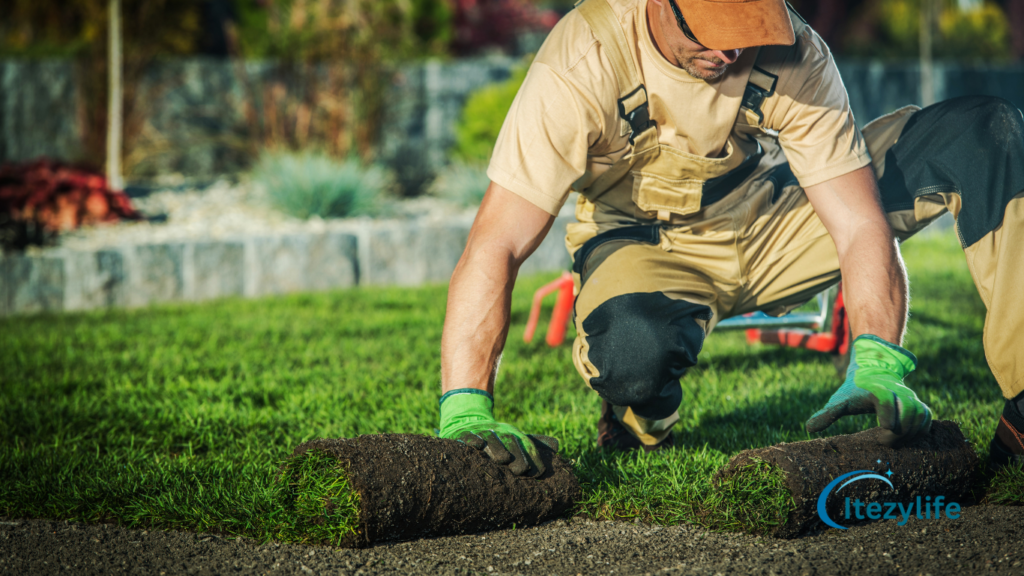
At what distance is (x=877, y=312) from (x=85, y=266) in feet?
16.1

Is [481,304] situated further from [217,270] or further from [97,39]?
[97,39]

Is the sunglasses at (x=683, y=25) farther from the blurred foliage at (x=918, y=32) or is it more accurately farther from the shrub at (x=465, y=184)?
the blurred foliage at (x=918, y=32)

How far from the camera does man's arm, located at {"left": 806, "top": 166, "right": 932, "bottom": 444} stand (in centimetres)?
226

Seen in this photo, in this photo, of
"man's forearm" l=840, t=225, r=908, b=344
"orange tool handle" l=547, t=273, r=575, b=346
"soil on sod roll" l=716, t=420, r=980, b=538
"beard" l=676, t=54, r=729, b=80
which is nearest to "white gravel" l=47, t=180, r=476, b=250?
"orange tool handle" l=547, t=273, r=575, b=346

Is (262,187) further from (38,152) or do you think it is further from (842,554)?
(842,554)

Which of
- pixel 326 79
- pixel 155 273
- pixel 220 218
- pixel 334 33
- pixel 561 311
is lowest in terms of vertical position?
pixel 155 273

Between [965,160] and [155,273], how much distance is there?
4900 mm

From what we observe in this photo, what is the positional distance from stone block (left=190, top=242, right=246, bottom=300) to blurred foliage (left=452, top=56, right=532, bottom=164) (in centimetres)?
294

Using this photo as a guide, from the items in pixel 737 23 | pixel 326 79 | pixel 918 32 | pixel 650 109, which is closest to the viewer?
pixel 737 23

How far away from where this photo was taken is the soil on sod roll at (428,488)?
2178 mm

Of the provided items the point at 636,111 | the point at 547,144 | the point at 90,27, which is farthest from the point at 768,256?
the point at 90,27

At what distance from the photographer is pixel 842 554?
2115 mm

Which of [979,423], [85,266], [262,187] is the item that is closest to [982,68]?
[262,187]

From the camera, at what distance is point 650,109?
2.66m
